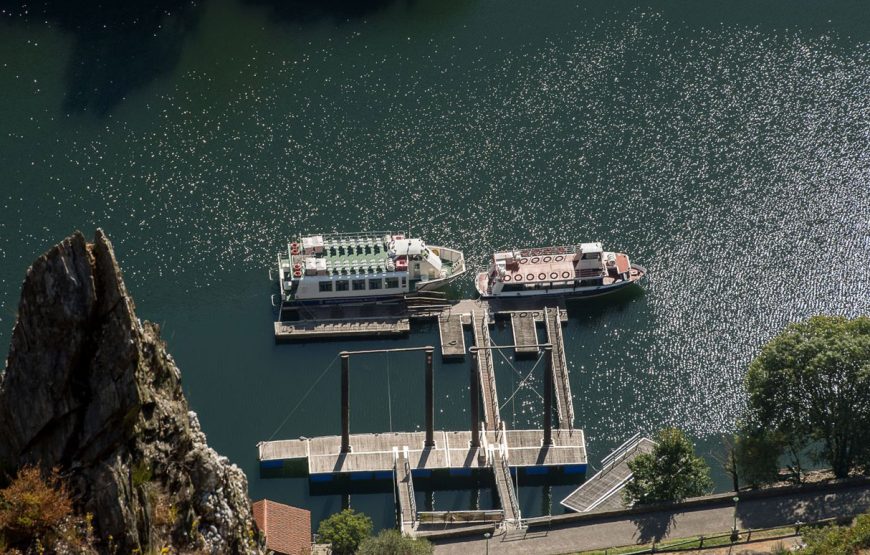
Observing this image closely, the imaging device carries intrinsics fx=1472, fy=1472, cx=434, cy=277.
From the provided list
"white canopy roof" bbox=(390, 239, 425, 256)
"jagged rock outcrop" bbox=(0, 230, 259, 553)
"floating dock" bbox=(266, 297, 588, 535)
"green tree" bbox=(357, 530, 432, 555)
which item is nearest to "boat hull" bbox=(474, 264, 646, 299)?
"white canopy roof" bbox=(390, 239, 425, 256)

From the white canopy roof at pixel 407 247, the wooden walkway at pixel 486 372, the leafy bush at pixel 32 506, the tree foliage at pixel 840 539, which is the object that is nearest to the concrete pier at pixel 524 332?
the wooden walkway at pixel 486 372

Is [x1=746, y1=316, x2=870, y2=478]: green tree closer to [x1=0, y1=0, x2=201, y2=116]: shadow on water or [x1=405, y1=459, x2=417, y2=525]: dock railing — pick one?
Result: [x1=405, y1=459, x2=417, y2=525]: dock railing

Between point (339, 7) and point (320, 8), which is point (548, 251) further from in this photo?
point (320, 8)

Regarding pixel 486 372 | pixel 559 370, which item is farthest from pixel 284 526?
pixel 559 370

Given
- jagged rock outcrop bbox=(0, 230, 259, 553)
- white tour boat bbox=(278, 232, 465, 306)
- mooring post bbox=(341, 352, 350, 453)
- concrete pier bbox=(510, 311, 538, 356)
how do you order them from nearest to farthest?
jagged rock outcrop bbox=(0, 230, 259, 553) → mooring post bbox=(341, 352, 350, 453) → concrete pier bbox=(510, 311, 538, 356) → white tour boat bbox=(278, 232, 465, 306)

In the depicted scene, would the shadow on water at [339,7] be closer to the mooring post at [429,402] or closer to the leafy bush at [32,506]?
the mooring post at [429,402]
